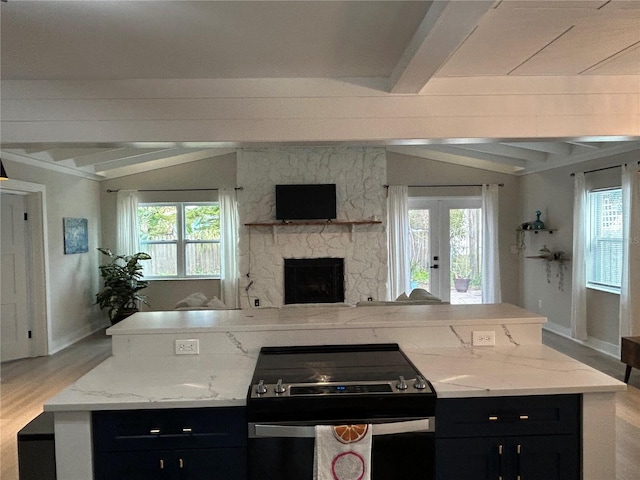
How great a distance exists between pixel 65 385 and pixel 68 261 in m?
2.22

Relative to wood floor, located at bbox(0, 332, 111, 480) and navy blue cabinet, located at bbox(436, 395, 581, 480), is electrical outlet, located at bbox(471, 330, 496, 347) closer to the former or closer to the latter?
navy blue cabinet, located at bbox(436, 395, 581, 480)

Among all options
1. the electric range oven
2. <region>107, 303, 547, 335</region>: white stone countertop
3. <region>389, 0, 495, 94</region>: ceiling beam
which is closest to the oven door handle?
the electric range oven

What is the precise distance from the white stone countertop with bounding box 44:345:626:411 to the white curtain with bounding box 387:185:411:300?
4525 mm

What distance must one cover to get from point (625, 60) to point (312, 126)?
183 centimetres

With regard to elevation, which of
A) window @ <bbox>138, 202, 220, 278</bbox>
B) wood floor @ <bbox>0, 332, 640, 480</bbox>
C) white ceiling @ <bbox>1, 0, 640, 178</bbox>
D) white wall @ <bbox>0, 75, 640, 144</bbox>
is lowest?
wood floor @ <bbox>0, 332, 640, 480</bbox>

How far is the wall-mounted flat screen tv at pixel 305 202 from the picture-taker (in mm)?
6527

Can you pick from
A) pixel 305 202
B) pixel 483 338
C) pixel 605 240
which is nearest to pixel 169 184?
pixel 305 202

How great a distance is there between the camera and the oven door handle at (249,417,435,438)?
68.4 inches

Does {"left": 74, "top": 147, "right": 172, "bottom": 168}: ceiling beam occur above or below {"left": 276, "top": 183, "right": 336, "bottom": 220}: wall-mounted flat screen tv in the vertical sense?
above

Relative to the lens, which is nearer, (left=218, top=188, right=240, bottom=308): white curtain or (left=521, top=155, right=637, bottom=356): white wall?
(left=521, top=155, right=637, bottom=356): white wall

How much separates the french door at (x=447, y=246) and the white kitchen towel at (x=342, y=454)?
5.64m

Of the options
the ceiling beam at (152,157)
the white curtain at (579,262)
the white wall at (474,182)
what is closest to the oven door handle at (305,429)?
the white curtain at (579,262)

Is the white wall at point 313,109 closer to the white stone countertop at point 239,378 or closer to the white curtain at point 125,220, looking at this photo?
the white stone countertop at point 239,378

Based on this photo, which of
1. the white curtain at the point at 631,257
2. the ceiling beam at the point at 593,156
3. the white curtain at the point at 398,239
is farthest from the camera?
the white curtain at the point at 398,239
